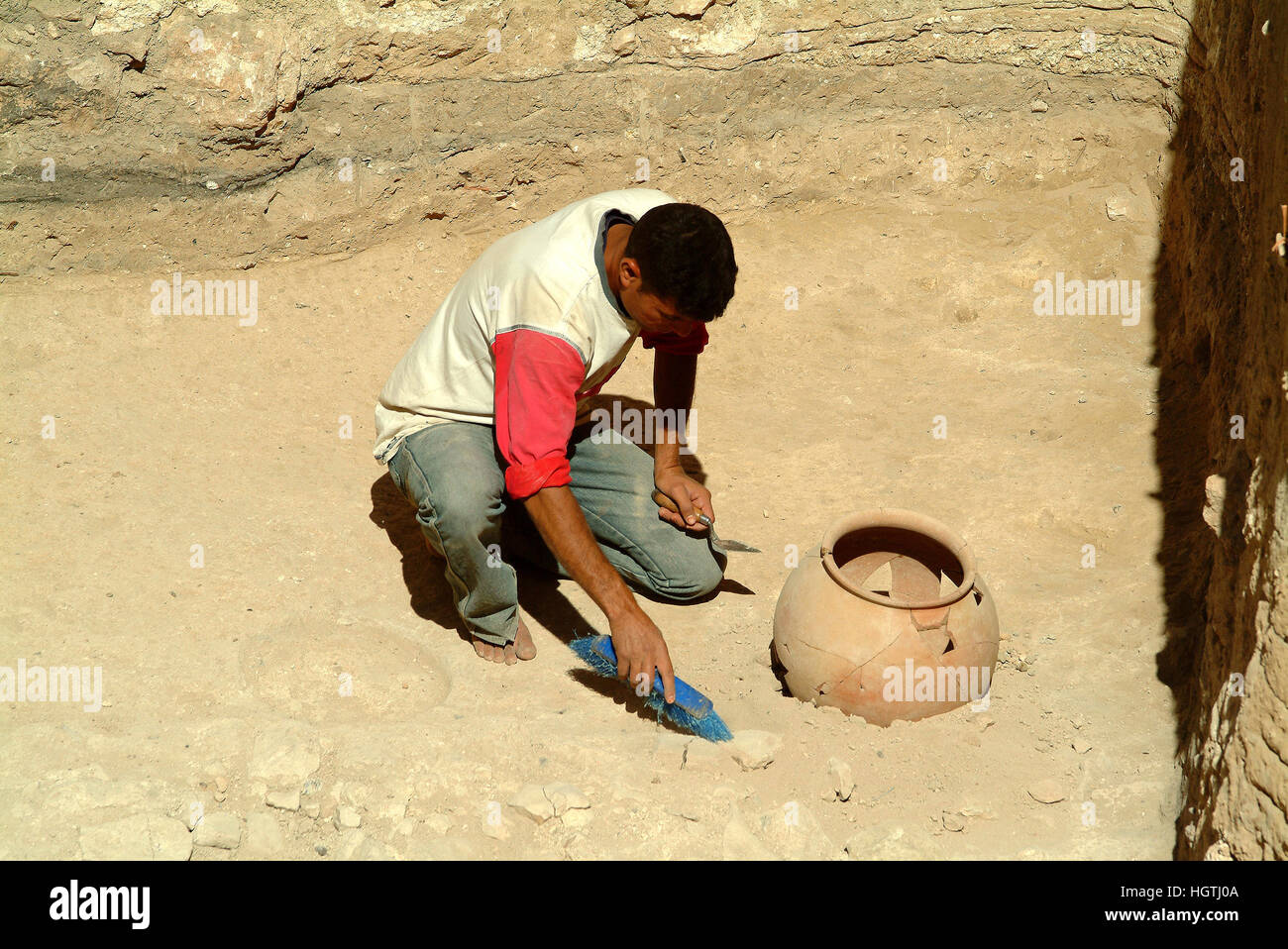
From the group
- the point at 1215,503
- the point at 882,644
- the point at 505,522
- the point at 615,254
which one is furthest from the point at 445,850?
the point at 1215,503

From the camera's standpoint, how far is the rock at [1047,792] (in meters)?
2.65

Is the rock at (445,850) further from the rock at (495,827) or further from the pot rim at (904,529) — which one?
the pot rim at (904,529)

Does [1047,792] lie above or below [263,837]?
above

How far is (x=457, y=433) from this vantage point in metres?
3.26

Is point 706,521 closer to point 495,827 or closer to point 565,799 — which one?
point 565,799

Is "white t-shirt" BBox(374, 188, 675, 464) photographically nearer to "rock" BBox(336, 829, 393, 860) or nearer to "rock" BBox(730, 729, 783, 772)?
"rock" BBox(730, 729, 783, 772)

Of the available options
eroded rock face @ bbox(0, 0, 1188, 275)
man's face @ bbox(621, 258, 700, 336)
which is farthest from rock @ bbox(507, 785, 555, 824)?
eroded rock face @ bbox(0, 0, 1188, 275)

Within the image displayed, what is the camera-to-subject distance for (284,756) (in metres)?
2.73

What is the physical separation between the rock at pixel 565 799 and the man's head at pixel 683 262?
1.20 meters

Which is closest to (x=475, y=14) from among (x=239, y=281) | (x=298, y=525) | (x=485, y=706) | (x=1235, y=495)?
(x=239, y=281)

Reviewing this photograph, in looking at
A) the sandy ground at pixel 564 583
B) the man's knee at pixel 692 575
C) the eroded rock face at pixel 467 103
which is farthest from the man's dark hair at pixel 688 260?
the eroded rock face at pixel 467 103

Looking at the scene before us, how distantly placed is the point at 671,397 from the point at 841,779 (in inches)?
53.5

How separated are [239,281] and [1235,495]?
4126mm

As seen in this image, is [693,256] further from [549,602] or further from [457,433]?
[549,602]
